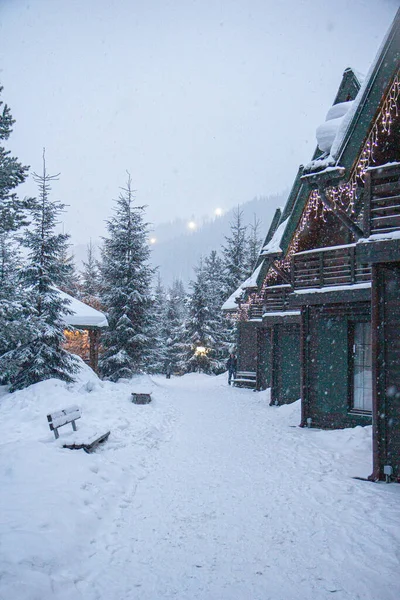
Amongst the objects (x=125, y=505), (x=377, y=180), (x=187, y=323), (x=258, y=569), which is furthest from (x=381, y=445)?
(x=187, y=323)

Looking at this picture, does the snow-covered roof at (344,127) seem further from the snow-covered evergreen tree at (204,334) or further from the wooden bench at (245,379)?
the snow-covered evergreen tree at (204,334)

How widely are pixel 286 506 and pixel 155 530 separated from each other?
2157mm

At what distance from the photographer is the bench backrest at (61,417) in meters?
8.33

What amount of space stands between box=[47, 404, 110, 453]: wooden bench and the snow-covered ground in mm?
218

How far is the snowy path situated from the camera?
411cm

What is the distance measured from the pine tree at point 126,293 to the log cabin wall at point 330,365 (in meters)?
12.9

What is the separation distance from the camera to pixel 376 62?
7465 millimetres

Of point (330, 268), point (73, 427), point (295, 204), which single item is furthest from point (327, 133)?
point (73, 427)

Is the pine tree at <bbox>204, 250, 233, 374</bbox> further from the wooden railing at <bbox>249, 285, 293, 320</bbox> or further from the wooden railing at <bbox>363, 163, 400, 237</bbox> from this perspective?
the wooden railing at <bbox>363, 163, 400, 237</bbox>

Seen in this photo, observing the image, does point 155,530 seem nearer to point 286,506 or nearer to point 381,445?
point 286,506

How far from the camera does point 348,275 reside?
11.7 m

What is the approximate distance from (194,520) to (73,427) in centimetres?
490

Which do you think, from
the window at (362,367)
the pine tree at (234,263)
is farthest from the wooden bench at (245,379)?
the window at (362,367)

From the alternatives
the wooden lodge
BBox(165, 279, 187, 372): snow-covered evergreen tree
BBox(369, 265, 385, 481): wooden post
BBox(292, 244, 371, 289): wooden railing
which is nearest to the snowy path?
BBox(369, 265, 385, 481): wooden post
